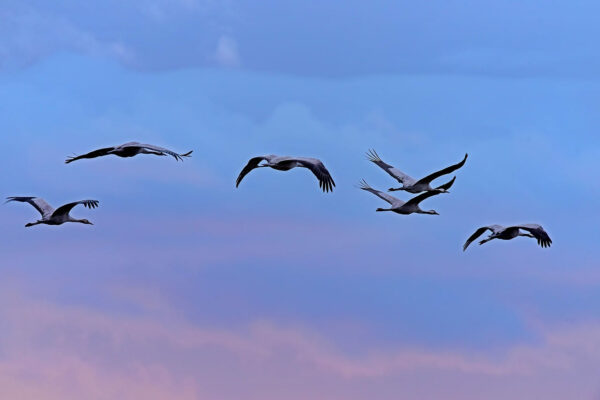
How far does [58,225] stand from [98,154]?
346 inches

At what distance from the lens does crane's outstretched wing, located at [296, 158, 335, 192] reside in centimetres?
6357

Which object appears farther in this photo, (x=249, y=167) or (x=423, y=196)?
(x=423, y=196)

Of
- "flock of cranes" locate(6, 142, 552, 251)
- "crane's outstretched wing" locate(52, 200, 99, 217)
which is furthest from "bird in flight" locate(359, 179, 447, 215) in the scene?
"crane's outstretched wing" locate(52, 200, 99, 217)

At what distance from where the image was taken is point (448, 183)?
67.1 metres

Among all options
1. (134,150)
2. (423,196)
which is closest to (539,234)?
(423,196)

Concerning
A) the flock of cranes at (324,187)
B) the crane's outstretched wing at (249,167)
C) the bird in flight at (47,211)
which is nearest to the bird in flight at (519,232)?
the flock of cranes at (324,187)

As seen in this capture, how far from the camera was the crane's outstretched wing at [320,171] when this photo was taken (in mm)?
63569

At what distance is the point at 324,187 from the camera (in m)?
63.4

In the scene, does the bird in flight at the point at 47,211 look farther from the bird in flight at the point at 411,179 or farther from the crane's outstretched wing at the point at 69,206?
the bird in flight at the point at 411,179

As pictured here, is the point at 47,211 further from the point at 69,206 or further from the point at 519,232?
the point at 519,232

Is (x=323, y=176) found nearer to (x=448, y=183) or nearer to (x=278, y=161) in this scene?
(x=278, y=161)

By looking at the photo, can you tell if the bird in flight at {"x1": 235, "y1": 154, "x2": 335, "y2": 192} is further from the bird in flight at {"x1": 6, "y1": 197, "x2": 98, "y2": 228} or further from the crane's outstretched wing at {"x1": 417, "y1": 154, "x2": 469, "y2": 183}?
the bird in flight at {"x1": 6, "y1": 197, "x2": 98, "y2": 228}

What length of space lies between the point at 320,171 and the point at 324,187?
3.20 ft

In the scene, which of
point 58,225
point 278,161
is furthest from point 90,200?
point 278,161
